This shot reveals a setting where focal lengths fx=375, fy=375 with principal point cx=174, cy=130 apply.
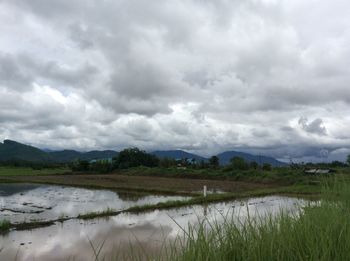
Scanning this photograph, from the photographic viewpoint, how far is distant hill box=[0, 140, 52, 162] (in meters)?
126

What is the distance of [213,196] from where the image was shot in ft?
62.8

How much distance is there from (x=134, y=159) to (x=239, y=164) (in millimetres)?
18105

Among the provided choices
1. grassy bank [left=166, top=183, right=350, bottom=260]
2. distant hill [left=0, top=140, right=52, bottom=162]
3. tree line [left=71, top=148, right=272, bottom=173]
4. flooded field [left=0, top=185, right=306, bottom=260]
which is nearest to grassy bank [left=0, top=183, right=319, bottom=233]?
flooded field [left=0, top=185, right=306, bottom=260]

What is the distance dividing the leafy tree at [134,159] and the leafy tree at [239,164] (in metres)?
16.4

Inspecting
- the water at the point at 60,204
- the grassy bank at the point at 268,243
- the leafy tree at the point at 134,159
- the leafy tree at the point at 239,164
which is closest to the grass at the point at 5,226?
the water at the point at 60,204

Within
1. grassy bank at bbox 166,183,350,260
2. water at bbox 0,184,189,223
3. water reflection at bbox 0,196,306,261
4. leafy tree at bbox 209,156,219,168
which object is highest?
leafy tree at bbox 209,156,219,168

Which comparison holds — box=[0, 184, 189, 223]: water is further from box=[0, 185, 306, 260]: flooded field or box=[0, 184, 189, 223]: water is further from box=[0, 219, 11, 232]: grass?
box=[0, 219, 11, 232]: grass

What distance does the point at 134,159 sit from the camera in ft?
168

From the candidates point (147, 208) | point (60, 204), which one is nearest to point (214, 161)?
point (60, 204)

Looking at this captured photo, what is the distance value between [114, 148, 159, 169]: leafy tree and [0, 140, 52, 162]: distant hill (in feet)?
261

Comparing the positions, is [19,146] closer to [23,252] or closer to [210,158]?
[210,158]

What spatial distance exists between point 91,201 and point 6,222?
8.04 meters

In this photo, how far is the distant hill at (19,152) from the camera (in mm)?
126150

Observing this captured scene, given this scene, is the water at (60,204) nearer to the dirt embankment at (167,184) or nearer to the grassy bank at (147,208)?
the grassy bank at (147,208)
